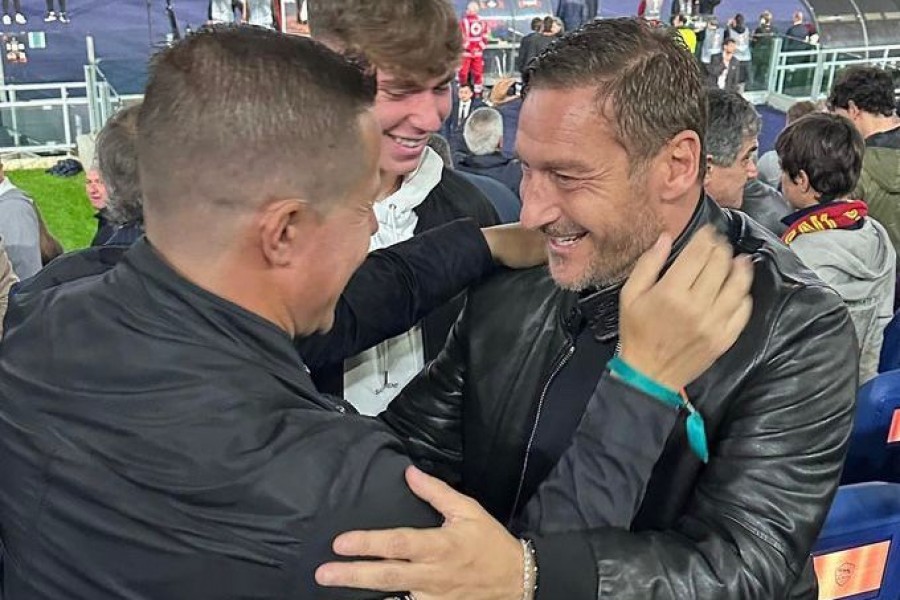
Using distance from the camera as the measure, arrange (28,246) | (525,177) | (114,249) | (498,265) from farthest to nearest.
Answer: (28,246)
(114,249)
(498,265)
(525,177)

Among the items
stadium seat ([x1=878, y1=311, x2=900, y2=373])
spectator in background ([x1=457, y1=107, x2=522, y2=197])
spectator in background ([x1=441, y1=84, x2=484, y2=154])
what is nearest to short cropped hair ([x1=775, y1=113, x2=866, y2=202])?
stadium seat ([x1=878, y1=311, x2=900, y2=373])

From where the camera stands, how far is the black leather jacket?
150 cm

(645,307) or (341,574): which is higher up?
(645,307)

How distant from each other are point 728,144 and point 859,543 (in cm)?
231

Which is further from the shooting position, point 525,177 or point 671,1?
point 671,1

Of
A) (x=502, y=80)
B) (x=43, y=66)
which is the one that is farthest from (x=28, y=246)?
(x=43, y=66)

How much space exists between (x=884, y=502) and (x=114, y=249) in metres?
1.81

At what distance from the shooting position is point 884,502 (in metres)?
2.26

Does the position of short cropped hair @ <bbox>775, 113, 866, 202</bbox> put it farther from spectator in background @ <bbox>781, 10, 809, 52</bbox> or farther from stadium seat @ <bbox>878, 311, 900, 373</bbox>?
spectator in background @ <bbox>781, 10, 809, 52</bbox>

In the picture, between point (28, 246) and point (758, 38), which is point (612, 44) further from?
point (758, 38)

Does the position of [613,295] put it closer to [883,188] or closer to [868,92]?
[883,188]

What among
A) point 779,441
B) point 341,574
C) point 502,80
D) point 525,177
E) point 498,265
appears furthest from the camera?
point 502,80

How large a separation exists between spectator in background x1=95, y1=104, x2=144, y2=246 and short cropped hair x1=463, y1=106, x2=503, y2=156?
3.79 metres

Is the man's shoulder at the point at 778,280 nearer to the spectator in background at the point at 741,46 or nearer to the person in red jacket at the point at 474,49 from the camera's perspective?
the person in red jacket at the point at 474,49
